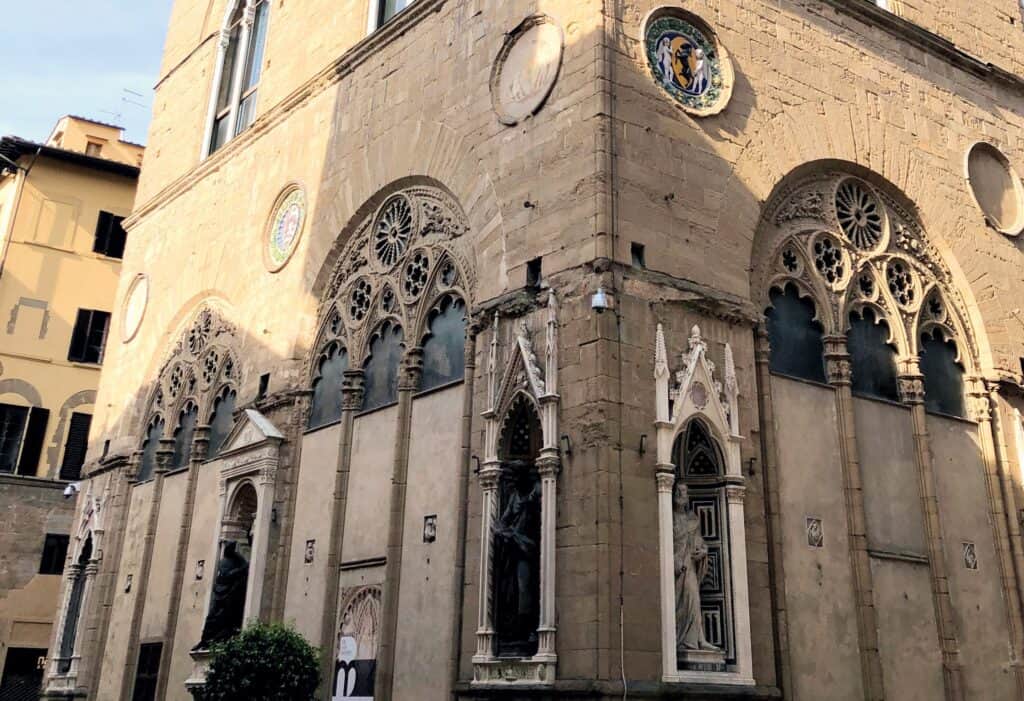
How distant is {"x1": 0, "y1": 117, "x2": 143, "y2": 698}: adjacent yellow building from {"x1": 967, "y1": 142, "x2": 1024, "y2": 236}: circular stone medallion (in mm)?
19103

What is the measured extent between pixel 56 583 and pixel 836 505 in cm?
1958

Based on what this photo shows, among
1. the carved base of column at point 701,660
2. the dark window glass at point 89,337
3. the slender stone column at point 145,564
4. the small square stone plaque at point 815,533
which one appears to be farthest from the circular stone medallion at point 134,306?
the carved base of column at point 701,660

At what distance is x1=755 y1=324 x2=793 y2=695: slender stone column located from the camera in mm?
10938

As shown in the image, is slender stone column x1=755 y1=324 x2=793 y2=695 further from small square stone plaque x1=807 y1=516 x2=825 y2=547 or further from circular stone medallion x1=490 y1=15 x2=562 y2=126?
circular stone medallion x1=490 y1=15 x2=562 y2=126

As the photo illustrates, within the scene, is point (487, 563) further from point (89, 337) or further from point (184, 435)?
point (89, 337)

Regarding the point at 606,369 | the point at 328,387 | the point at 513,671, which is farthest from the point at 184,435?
the point at 606,369

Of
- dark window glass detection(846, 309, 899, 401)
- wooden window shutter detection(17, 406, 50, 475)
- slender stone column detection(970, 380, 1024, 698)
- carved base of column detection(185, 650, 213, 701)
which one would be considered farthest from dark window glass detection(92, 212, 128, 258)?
slender stone column detection(970, 380, 1024, 698)

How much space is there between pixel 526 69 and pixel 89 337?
18318 millimetres

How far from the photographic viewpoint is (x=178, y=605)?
1681 centimetres

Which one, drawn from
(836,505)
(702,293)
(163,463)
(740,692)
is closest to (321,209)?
(163,463)

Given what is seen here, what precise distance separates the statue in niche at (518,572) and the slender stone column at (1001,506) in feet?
21.9

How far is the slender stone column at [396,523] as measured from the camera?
490 inches

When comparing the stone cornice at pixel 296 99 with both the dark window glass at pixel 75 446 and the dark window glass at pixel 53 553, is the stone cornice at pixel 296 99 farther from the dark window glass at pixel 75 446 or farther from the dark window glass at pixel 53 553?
the dark window glass at pixel 53 553

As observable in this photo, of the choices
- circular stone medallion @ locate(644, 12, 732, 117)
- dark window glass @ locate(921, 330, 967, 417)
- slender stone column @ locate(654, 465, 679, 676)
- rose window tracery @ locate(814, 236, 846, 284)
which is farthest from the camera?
dark window glass @ locate(921, 330, 967, 417)
